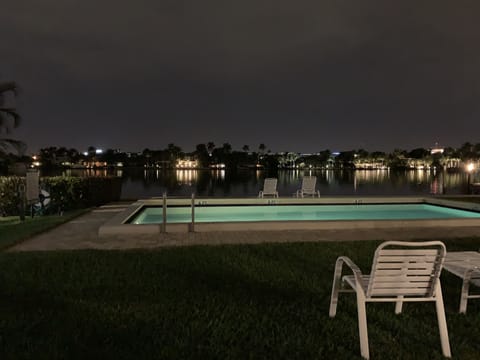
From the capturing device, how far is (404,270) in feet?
9.36

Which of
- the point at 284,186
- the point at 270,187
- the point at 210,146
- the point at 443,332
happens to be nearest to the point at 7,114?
the point at 270,187

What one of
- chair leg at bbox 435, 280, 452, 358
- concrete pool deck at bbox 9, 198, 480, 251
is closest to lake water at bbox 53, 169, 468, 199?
concrete pool deck at bbox 9, 198, 480, 251

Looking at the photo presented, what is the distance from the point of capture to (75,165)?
425ft

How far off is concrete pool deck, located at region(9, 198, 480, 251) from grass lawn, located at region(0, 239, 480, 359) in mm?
1146

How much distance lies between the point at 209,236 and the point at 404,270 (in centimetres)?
471

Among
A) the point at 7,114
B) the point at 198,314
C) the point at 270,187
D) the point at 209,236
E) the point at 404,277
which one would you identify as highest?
the point at 7,114

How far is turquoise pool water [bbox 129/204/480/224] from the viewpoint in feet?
38.9

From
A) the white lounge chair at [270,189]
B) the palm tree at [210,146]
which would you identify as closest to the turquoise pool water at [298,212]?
the white lounge chair at [270,189]

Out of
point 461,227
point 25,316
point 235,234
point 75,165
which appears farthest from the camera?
point 75,165

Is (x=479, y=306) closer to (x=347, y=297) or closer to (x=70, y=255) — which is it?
(x=347, y=297)

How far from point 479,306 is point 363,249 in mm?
2268

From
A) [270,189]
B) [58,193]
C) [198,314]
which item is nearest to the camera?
[198,314]

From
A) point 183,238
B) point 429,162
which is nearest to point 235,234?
point 183,238

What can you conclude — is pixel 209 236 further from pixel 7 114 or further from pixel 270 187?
pixel 7 114
